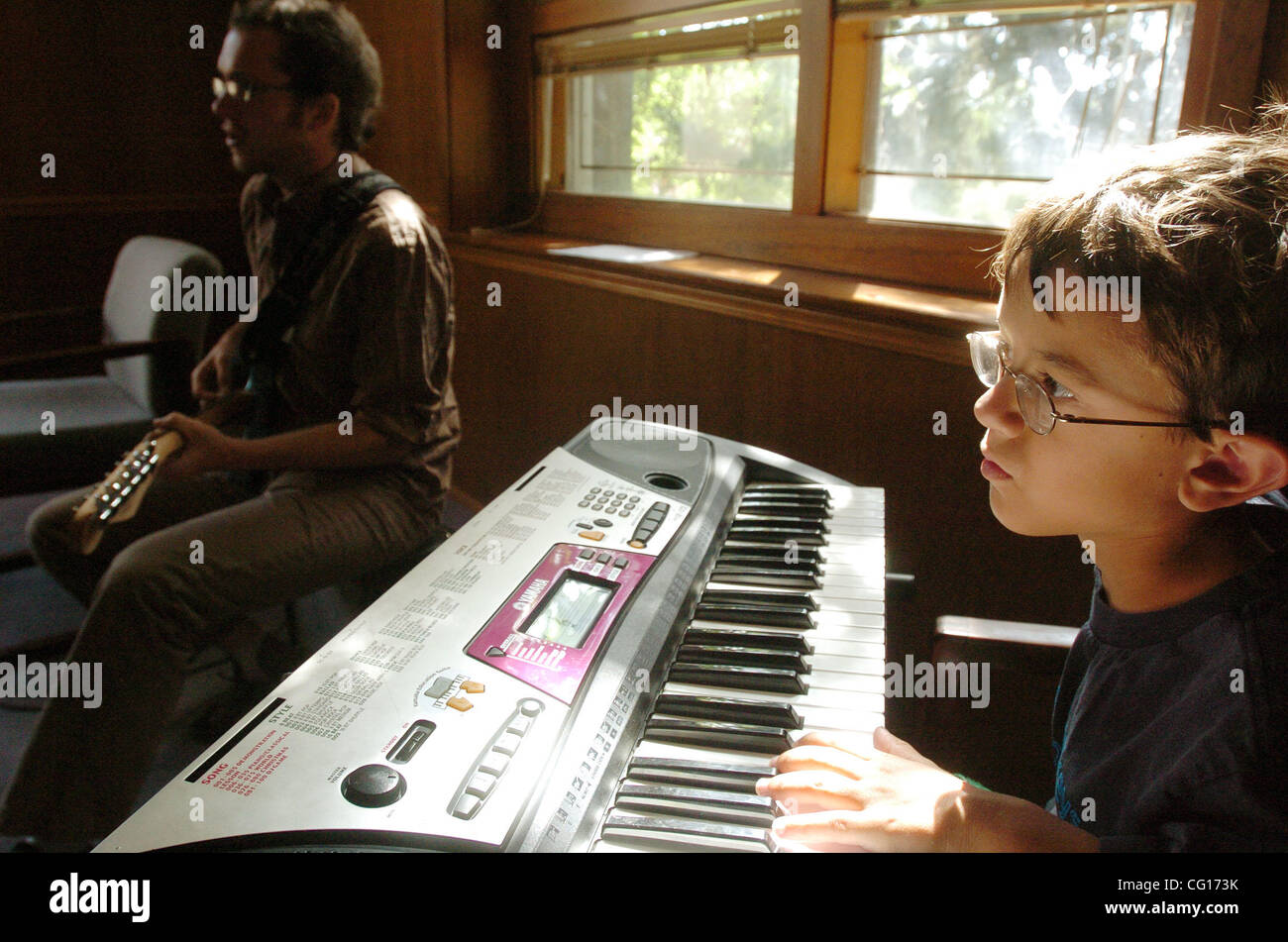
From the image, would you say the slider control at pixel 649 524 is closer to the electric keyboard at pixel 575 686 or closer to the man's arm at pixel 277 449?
the electric keyboard at pixel 575 686

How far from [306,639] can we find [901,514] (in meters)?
1.56

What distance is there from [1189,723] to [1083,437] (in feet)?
0.81

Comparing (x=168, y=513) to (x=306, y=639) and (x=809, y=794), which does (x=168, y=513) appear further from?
(x=809, y=794)

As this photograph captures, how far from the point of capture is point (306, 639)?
237cm

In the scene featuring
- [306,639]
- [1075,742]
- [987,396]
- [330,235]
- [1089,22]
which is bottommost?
[306,639]

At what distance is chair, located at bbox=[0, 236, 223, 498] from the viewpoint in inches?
90.0

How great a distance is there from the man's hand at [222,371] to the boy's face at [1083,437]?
1.47 meters

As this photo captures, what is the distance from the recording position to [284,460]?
1641mm

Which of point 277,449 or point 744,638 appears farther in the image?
point 277,449

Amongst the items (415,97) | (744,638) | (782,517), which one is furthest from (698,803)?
(415,97)

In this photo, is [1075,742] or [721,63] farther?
[721,63]

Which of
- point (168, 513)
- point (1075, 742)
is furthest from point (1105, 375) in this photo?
point (168, 513)

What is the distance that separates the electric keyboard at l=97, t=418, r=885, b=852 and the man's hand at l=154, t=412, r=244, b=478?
0.64 meters

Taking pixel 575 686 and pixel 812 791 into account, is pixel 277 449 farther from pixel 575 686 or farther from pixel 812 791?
pixel 812 791
